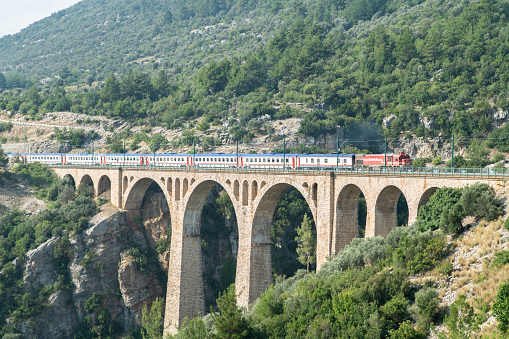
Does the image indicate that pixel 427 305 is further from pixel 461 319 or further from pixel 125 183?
pixel 125 183

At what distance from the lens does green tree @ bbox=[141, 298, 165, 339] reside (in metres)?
54.4

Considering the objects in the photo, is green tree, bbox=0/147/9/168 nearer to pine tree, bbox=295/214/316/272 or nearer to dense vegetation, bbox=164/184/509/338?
pine tree, bbox=295/214/316/272

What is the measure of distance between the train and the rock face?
8269 millimetres

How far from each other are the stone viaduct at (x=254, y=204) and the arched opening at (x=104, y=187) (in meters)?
0.17

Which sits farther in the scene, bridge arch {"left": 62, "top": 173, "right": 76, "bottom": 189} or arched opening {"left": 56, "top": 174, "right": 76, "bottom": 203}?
bridge arch {"left": 62, "top": 173, "right": 76, "bottom": 189}

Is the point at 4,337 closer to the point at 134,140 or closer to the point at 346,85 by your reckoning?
the point at 134,140

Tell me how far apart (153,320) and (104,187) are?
826 inches

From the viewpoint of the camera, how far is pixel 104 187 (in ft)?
231

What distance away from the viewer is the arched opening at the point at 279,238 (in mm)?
46500

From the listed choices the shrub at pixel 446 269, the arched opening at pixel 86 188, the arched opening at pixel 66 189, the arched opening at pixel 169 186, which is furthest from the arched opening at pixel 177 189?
the shrub at pixel 446 269

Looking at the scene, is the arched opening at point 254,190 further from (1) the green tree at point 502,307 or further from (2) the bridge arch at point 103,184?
(1) the green tree at point 502,307

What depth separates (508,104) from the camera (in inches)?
2677

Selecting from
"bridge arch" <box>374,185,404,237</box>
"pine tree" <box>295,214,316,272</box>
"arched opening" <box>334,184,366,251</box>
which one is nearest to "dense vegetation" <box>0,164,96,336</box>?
"pine tree" <box>295,214,316,272</box>

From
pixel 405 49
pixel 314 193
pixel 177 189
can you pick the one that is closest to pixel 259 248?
pixel 314 193
